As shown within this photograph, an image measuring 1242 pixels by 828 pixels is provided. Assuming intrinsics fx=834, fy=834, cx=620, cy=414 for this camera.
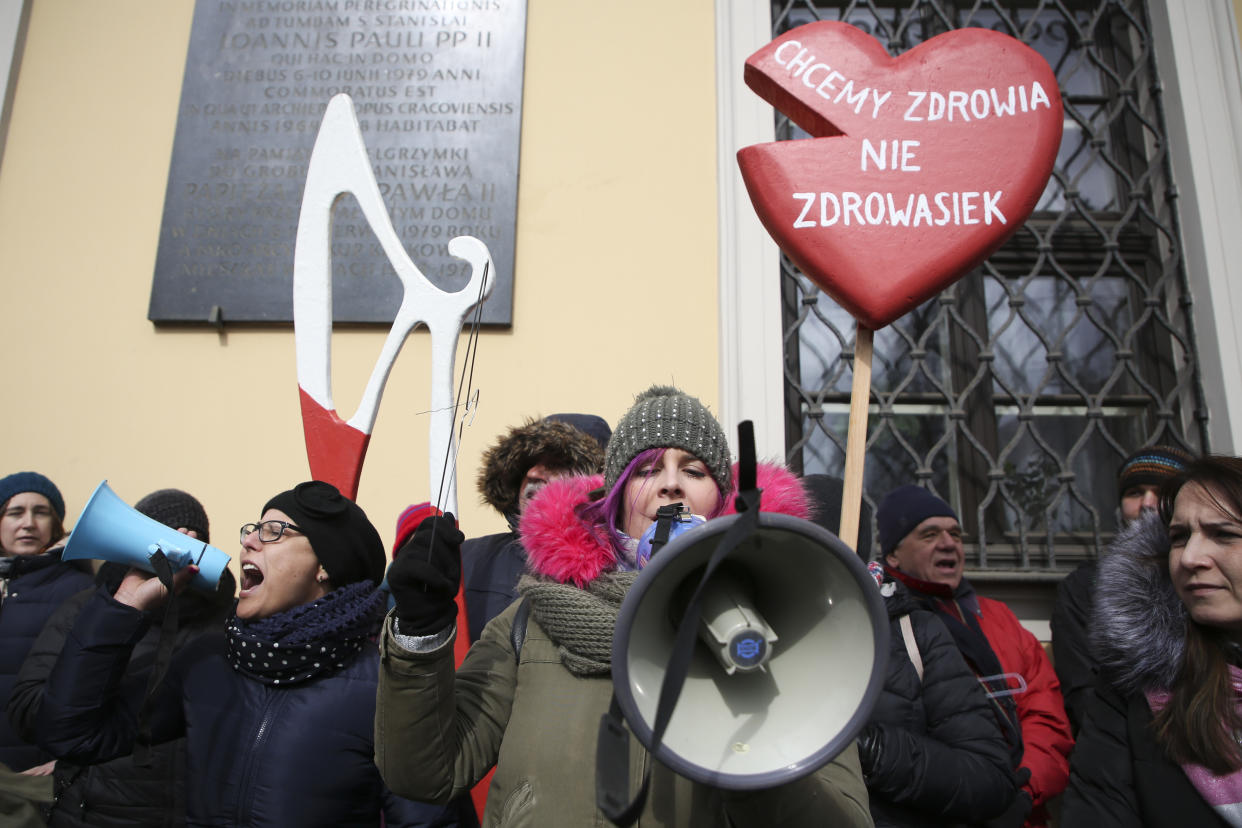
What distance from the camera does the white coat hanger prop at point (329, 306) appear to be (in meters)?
1.74

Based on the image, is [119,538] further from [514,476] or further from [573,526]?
[573,526]

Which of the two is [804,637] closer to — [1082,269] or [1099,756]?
[1099,756]

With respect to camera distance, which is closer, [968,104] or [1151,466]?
[968,104]

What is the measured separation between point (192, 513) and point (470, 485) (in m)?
0.94

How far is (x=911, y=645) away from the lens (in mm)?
1844

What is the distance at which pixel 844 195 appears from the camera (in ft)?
4.99

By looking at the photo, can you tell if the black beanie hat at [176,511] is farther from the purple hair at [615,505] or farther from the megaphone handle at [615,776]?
the megaphone handle at [615,776]

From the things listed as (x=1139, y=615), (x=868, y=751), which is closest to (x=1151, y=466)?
(x=1139, y=615)

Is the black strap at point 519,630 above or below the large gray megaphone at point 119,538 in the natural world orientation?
below

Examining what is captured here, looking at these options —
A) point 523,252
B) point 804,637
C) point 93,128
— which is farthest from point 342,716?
point 93,128

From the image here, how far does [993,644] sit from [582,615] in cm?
162

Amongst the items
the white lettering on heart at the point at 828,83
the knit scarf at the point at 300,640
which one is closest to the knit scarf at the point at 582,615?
the knit scarf at the point at 300,640

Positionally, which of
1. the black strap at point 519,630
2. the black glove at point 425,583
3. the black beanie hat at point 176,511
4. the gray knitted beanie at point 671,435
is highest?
the gray knitted beanie at point 671,435

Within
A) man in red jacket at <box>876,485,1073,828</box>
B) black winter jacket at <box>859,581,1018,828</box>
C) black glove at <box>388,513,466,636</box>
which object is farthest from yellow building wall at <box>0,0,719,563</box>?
black glove at <box>388,513,466,636</box>
